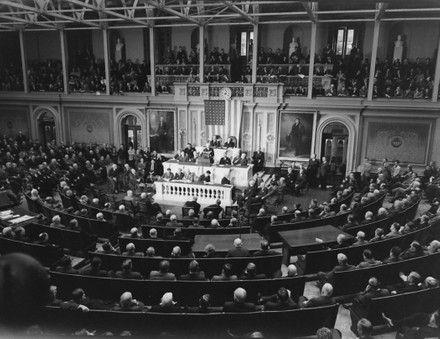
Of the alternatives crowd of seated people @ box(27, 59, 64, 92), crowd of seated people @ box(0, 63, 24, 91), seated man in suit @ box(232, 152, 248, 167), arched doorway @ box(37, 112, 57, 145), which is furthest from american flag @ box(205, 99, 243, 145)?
crowd of seated people @ box(0, 63, 24, 91)

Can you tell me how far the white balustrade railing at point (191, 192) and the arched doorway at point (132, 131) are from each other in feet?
27.2

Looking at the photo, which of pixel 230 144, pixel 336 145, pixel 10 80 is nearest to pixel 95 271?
pixel 230 144

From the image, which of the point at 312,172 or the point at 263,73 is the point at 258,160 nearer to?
the point at 312,172

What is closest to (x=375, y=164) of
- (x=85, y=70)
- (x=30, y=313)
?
(x=85, y=70)

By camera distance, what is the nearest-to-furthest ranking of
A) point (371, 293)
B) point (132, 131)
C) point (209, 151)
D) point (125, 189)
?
point (371, 293), point (125, 189), point (209, 151), point (132, 131)

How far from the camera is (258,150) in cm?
2230

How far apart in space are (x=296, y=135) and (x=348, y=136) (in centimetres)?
282

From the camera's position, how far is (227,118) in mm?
21984

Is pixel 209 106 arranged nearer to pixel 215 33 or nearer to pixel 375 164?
pixel 215 33

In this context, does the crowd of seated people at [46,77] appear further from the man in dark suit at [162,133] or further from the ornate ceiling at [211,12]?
the man in dark suit at [162,133]

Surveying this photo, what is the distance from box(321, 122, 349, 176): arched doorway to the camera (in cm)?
2148

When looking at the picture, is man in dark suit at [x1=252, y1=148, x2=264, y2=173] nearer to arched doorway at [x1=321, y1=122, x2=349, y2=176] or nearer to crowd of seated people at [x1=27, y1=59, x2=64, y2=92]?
arched doorway at [x1=321, y1=122, x2=349, y2=176]

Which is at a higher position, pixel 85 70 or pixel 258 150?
pixel 85 70

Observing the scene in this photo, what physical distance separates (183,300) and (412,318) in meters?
4.01
